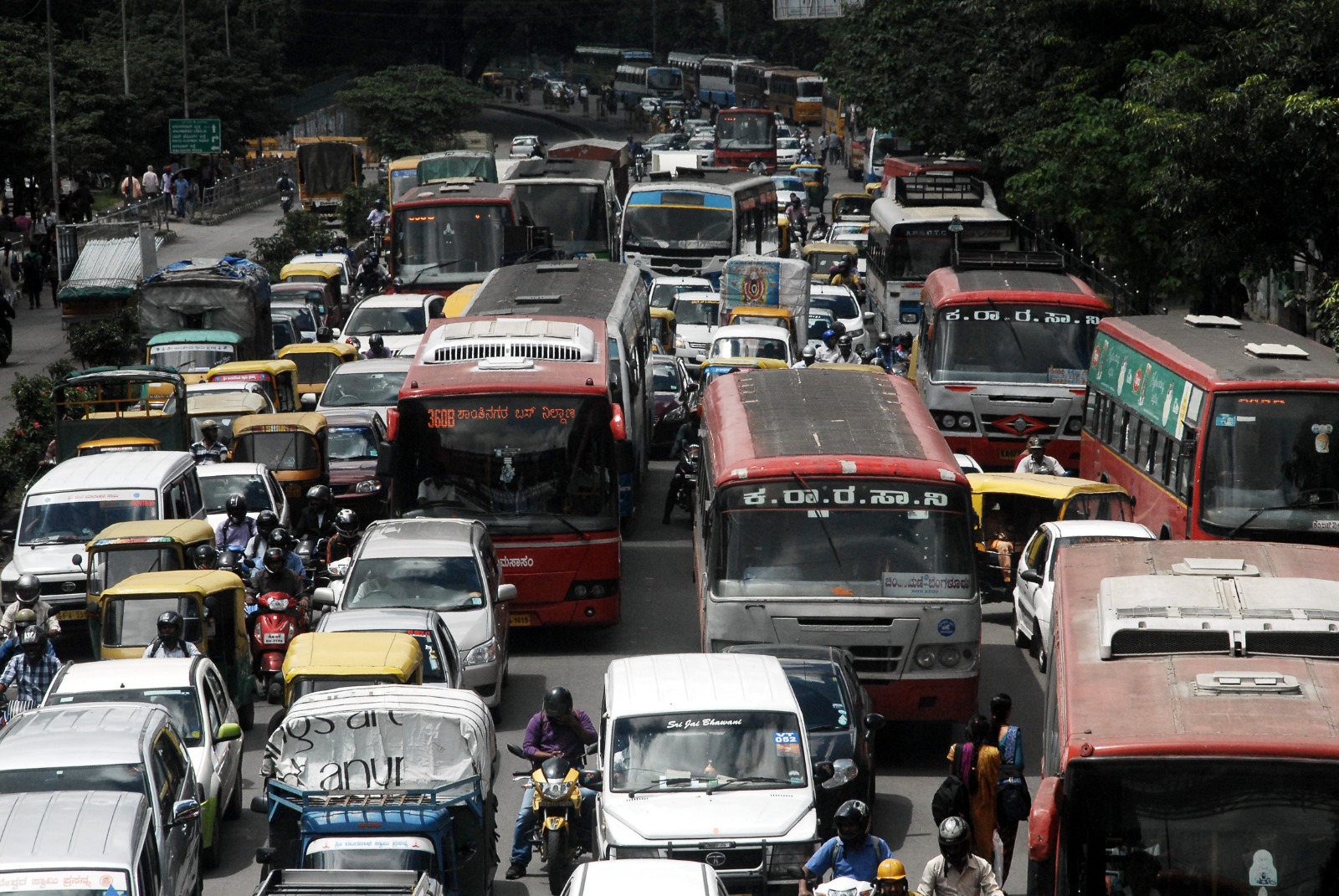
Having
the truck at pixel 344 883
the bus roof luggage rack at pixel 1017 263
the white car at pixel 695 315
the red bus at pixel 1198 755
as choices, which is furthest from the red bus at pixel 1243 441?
the white car at pixel 695 315

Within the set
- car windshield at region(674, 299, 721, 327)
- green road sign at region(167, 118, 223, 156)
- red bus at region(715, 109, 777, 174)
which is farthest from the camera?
red bus at region(715, 109, 777, 174)

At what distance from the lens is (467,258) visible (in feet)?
119

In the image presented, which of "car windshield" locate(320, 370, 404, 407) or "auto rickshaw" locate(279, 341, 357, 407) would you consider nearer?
"car windshield" locate(320, 370, 404, 407)

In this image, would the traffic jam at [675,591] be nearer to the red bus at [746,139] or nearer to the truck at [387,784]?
the truck at [387,784]

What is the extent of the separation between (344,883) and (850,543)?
250 inches

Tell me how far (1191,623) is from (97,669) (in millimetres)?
8256

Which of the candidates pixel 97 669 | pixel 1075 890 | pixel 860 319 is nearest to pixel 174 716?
pixel 97 669

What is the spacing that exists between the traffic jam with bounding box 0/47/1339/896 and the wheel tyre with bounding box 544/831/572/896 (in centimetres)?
4

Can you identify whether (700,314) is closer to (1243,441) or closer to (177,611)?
(1243,441)

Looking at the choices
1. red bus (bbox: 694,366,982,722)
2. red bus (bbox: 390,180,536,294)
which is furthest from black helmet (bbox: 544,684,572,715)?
red bus (bbox: 390,180,536,294)

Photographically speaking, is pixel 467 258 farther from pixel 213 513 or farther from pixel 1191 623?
pixel 1191 623

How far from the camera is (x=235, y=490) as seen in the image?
22172 mm

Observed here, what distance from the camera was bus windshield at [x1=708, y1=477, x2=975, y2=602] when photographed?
1502 cm

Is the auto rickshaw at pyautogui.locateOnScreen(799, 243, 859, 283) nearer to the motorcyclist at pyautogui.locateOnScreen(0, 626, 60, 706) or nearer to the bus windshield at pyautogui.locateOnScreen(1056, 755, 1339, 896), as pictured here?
the motorcyclist at pyautogui.locateOnScreen(0, 626, 60, 706)
